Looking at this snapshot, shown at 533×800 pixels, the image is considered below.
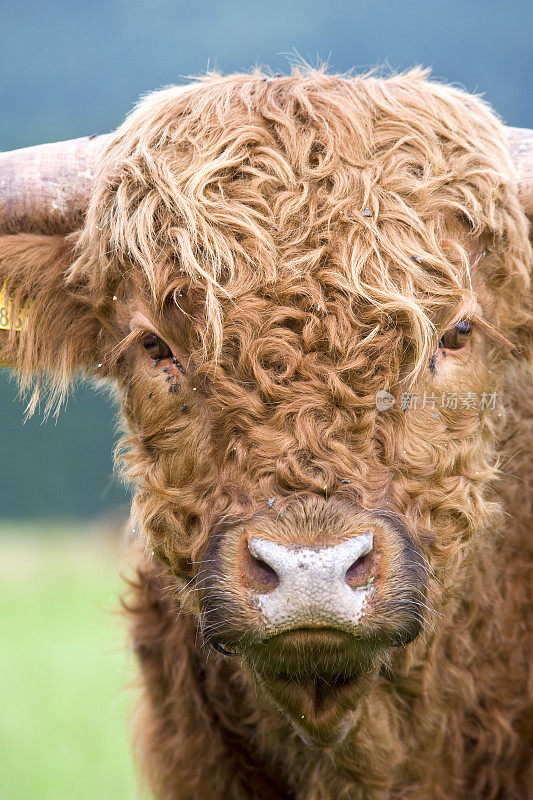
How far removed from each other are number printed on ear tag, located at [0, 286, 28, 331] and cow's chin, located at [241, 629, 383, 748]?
1.46 metres

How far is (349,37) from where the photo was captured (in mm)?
17281

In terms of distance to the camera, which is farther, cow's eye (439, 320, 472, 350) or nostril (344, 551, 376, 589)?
cow's eye (439, 320, 472, 350)

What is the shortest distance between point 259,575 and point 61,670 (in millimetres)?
6671

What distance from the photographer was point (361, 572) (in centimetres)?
222

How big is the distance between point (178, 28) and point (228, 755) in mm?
15513

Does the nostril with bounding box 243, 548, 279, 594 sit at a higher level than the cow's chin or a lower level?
higher

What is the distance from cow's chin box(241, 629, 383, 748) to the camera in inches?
87.5

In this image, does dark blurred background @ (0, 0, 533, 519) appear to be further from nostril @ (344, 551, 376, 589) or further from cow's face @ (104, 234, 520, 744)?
nostril @ (344, 551, 376, 589)

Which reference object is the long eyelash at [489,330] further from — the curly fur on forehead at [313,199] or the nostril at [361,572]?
the nostril at [361,572]

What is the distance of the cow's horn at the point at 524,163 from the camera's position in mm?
3002

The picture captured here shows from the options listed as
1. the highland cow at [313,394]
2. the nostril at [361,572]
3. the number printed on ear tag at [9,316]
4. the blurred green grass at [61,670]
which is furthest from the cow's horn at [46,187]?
the blurred green grass at [61,670]

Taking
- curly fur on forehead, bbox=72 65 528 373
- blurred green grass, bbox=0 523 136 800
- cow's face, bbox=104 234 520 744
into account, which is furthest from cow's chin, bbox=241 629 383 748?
blurred green grass, bbox=0 523 136 800

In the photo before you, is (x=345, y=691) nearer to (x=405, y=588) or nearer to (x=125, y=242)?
(x=405, y=588)

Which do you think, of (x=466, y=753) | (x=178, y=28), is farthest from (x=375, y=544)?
(x=178, y=28)
